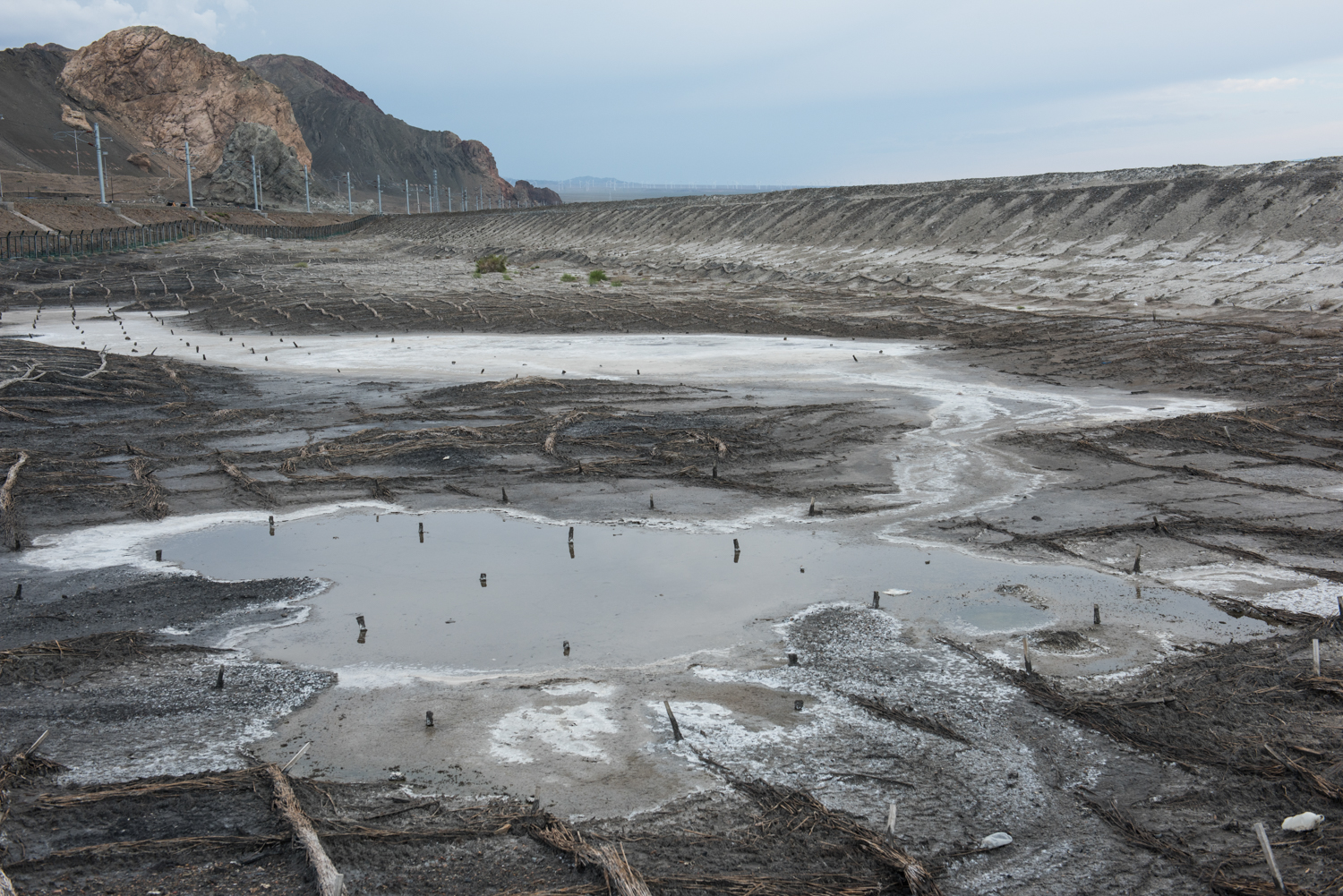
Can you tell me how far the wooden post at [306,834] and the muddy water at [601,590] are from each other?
5.70 ft

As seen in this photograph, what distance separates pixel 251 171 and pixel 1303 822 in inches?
4948

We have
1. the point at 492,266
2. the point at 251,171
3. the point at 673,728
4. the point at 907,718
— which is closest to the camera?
the point at 673,728

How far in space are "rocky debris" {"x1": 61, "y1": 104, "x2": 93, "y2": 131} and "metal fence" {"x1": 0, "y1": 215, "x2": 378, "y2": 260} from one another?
51.8 metres

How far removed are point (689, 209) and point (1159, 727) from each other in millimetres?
58495

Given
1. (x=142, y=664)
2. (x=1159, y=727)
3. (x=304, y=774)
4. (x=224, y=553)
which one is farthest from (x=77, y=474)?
(x=1159, y=727)

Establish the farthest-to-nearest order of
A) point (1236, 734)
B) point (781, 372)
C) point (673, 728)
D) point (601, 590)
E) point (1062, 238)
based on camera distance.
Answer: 1. point (1062, 238)
2. point (781, 372)
3. point (601, 590)
4. point (673, 728)
5. point (1236, 734)

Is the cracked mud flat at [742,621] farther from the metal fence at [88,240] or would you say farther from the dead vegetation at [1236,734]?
the metal fence at [88,240]

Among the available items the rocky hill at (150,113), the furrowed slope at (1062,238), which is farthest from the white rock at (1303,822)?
the rocky hill at (150,113)

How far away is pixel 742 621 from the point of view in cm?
759

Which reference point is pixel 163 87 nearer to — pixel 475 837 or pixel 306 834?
pixel 306 834

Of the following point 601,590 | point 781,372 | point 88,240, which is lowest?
point 601,590

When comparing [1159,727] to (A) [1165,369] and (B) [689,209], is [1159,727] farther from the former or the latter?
(B) [689,209]

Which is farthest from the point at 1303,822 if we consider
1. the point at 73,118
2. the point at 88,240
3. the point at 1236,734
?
the point at 73,118

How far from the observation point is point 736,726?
19.1ft
